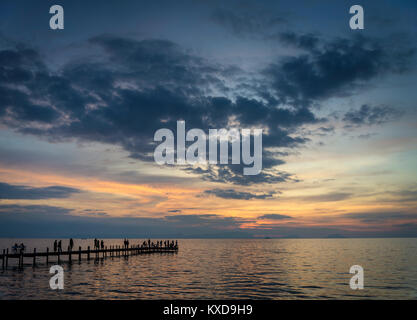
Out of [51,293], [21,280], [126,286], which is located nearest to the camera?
[51,293]

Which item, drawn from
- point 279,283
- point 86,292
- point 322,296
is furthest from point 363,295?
point 86,292

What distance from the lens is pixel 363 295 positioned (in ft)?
110

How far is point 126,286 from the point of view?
37062 millimetres
